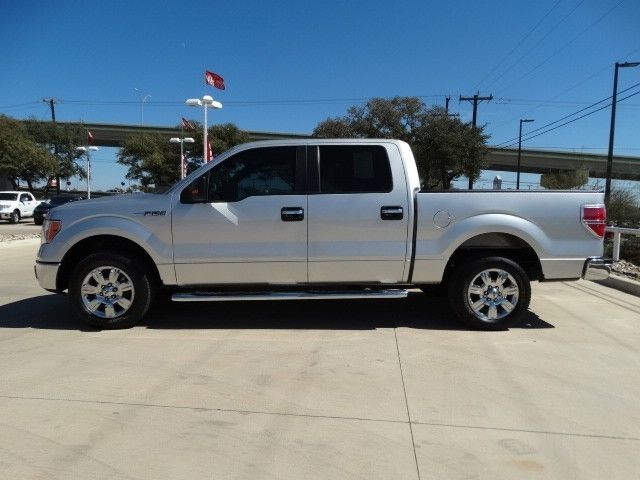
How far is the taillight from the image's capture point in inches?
218

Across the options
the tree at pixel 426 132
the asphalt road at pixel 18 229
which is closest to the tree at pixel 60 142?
the asphalt road at pixel 18 229

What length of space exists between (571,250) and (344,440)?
11.7 ft

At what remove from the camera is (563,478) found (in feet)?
9.52

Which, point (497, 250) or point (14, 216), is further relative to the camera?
point (14, 216)

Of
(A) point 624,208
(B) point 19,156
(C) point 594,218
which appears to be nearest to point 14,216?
(B) point 19,156

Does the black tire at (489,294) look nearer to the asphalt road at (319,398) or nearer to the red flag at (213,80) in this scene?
the asphalt road at (319,398)

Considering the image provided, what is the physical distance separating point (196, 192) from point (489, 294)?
128 inches

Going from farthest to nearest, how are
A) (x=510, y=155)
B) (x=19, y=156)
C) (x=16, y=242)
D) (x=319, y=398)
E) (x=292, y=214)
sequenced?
(x=510, y=155) → (x=19, y=156) → (x=16, y=242) → (x=292, y=214) → (x=319, y=398)

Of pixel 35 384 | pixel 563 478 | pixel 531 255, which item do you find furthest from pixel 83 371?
pixel 531 255

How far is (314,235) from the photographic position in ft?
18.2

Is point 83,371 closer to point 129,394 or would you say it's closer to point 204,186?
point 129,394

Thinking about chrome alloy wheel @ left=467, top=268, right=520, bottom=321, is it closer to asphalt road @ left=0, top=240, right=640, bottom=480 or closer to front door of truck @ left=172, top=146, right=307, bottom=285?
asphalt road @ left=0, top=240, right=640, bottom=480

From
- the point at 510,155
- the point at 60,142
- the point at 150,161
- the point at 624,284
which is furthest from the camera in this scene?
the point at 510,155

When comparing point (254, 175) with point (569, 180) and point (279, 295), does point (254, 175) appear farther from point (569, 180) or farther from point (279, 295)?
point (569, 180)
